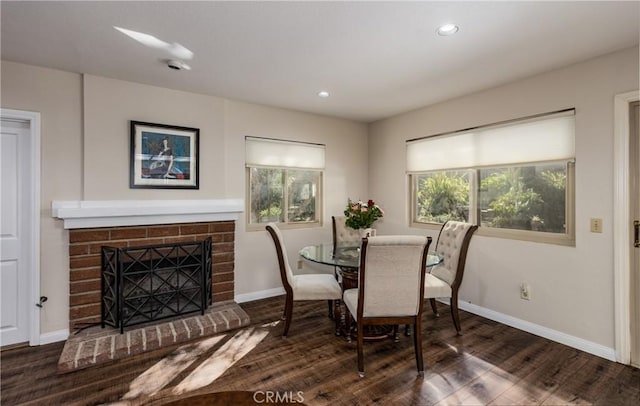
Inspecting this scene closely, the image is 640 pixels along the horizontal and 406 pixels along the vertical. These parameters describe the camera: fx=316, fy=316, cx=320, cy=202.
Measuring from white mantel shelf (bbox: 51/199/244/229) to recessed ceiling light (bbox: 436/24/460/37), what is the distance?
8.49 feet

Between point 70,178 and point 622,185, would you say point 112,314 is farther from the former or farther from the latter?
point 622,185

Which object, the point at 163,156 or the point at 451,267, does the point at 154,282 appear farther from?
the point at 451,267

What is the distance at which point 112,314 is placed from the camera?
2.88 meters

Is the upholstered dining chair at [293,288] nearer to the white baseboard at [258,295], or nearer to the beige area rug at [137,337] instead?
the beige area rug at [137,337]

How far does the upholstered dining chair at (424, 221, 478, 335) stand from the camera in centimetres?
288

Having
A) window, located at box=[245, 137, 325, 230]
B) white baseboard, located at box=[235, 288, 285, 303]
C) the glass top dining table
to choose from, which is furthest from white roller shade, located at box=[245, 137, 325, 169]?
white baseboard, located at box=[235, 288, 285, 303]

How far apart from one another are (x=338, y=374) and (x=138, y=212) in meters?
2.30

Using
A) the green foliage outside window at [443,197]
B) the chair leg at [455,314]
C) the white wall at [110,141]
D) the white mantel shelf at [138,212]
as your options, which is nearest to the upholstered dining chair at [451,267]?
the chair leg at [455,314]

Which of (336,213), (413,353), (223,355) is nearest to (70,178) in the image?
(223,355)

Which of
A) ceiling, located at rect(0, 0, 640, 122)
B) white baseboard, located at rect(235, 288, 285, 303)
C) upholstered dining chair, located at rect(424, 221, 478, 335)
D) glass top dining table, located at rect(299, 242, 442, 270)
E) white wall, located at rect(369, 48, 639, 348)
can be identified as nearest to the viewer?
ceiling, located at rect(0, 0, 640, 122)

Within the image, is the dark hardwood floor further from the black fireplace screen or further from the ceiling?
the ceiling

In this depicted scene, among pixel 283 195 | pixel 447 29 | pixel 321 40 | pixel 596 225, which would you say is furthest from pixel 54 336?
pixel 596 225

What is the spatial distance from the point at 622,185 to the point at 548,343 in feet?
4.71

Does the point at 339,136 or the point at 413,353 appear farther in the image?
the point at 339,136
